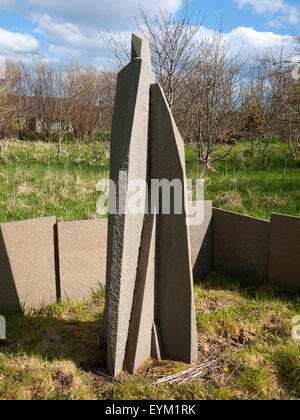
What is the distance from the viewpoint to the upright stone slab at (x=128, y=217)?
2555 mm

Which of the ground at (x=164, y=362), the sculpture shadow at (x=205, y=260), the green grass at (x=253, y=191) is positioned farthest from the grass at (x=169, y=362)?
the green grass at (x=253, y=191)

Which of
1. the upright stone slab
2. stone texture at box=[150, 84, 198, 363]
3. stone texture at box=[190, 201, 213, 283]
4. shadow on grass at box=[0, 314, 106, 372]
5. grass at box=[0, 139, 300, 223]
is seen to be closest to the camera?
the upright stone slab

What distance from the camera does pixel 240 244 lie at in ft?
15.7

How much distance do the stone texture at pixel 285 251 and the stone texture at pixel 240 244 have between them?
0.38 ft

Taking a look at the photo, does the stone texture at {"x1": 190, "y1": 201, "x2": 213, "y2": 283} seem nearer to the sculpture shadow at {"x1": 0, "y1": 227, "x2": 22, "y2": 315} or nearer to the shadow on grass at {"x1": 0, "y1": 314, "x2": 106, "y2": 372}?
the shadow on grass at {"x1": 0, "y1": 314, "x2": 106, "y2": 372}

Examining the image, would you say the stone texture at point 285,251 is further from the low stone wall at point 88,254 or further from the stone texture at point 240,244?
the stone texture at point 240,244

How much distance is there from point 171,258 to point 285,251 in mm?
2073

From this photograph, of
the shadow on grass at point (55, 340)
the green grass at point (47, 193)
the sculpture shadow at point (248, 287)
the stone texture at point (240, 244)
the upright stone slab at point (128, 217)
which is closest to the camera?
the upright stone slab at point (128, 217)

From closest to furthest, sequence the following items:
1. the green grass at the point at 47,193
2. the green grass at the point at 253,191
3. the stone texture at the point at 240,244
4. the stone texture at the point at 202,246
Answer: the stone texture at the point at 240,244
the stone texture at the point at 202,246
the green grass at the point at 47,193
the green grass at the point at 253,191

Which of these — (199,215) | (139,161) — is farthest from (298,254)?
(139,161)

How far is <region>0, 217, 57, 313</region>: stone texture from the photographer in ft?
12.3

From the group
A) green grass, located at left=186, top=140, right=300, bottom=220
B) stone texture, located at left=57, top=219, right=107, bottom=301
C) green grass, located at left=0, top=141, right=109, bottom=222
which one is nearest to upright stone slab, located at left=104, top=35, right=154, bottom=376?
stone texture, located at left=57, top=219, right=107, bottom=301

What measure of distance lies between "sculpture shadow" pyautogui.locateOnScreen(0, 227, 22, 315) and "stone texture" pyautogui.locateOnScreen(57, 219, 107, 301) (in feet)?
1.72

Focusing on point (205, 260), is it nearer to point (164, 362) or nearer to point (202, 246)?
point (202, 246)
